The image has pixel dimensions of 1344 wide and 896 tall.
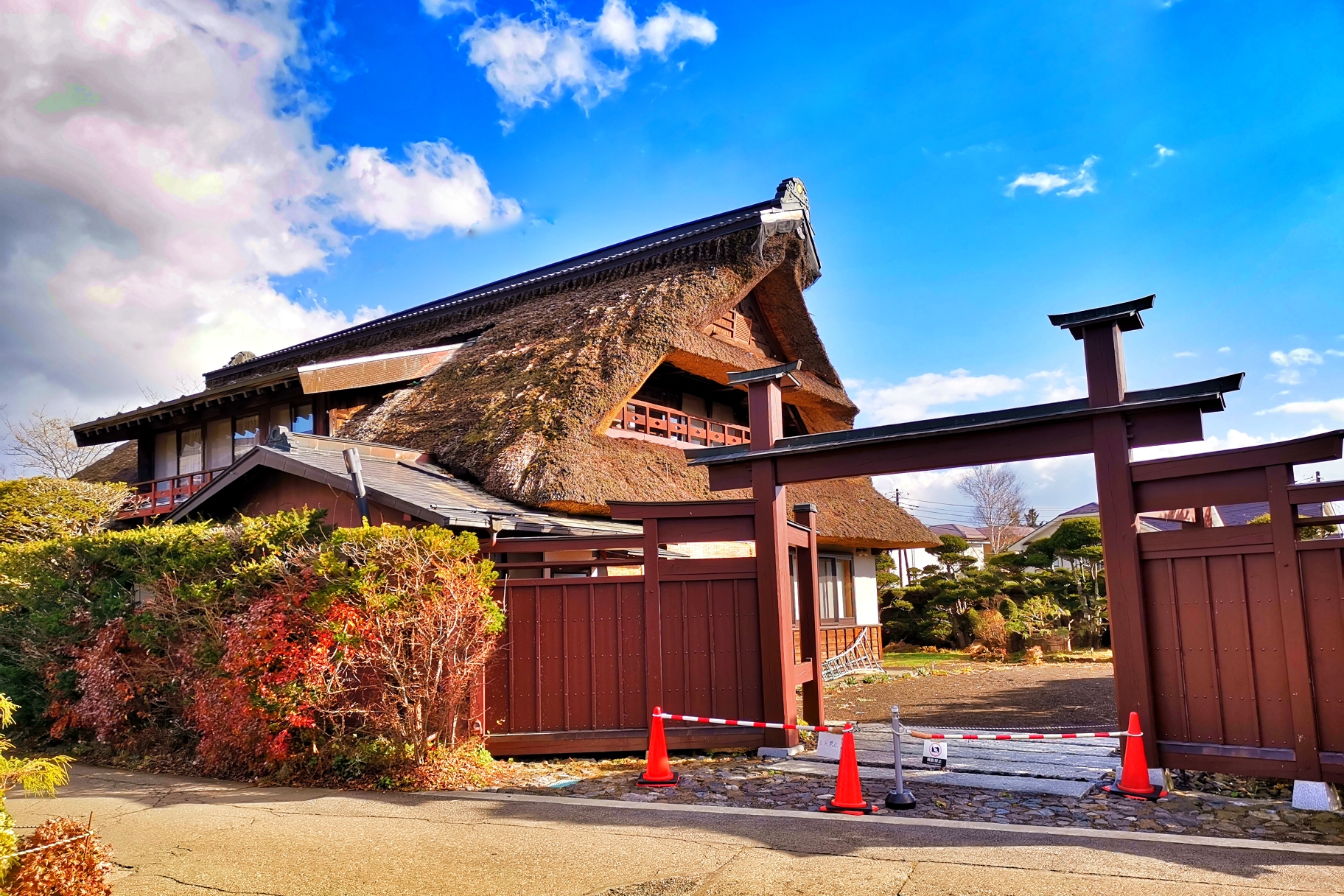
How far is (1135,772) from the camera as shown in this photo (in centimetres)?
706

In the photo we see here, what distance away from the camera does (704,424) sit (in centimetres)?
1744

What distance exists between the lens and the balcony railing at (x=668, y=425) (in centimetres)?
1540

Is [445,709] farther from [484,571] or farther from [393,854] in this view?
[393,854]

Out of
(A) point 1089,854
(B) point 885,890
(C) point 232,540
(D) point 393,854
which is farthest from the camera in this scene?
(C) point 232,540

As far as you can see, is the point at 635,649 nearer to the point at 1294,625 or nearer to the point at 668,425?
the point at 1294,625

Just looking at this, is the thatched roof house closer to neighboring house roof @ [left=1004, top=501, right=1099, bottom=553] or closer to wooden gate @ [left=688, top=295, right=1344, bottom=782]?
wooden gate @ [left=688, top=295, right=1344, bottom=782]

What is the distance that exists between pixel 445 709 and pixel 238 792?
6.40ft

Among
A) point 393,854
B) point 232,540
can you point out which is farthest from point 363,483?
point 393,854

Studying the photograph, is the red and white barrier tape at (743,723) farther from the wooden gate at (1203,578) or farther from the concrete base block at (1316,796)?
the concrete base block at (1316,796)

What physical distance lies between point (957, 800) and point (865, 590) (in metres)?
14.2

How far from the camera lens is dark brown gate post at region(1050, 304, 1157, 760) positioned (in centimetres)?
741

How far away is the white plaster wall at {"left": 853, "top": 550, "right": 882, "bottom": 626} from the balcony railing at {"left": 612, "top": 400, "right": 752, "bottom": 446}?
536 cm

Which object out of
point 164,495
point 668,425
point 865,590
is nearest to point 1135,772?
point 668,425

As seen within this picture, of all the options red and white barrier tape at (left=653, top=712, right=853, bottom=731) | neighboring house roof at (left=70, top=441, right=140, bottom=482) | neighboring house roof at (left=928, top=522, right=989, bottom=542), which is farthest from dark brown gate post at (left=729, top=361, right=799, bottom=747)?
neighboring house roof at (left=928, top=522, right=989, bottom=542)
